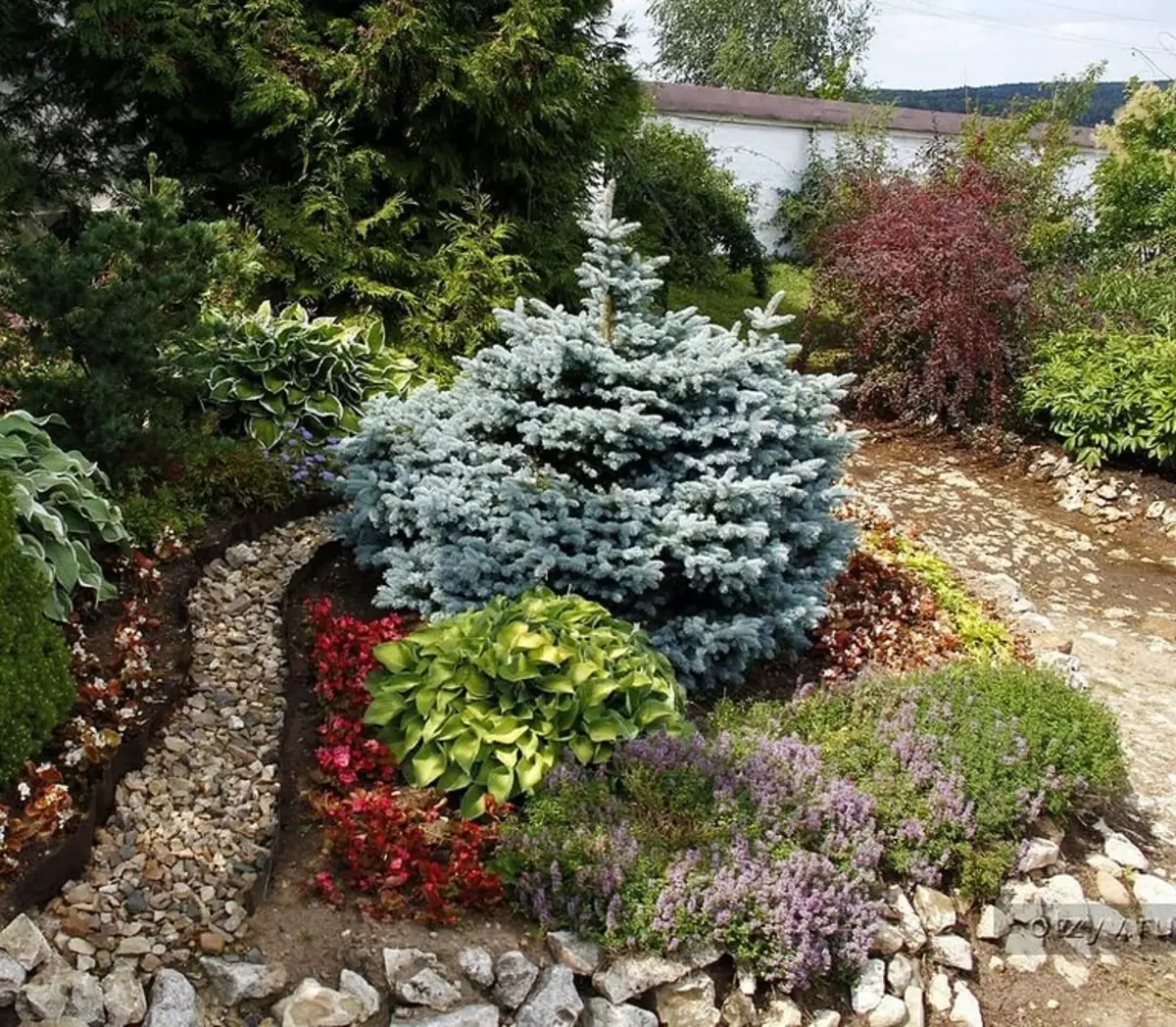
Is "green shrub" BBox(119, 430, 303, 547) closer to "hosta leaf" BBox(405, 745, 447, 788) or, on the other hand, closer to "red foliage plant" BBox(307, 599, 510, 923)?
"red foliage plant" BBox(307, 599, 510, 923)

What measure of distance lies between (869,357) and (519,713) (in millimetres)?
6557

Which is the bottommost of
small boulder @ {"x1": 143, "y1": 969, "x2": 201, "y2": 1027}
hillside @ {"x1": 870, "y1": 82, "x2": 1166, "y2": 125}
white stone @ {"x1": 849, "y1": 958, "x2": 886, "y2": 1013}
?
white stone @ {"x1": 849, "y1": 958, "x2": 886, "y2": 1013}

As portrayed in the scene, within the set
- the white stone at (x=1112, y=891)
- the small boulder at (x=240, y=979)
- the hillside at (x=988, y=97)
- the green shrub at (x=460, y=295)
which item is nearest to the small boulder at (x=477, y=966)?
the small boulder at (x=240, y=979)

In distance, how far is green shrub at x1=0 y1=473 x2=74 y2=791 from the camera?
2.52 m

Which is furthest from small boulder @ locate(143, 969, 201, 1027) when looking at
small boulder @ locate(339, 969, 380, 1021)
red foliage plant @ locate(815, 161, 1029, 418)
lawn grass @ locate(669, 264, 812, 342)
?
lawn grass @ locate(669, 264, 812, 342)

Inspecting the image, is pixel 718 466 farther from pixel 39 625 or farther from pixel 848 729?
pixel 39 625

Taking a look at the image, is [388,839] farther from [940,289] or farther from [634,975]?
[940,289]

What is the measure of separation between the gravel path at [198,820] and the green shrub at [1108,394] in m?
6.00

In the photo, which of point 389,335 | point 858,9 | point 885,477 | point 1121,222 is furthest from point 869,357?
point 858,9

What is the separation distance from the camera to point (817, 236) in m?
9.91

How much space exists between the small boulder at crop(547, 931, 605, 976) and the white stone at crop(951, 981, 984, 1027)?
0.97 meters

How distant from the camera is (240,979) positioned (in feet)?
7.82

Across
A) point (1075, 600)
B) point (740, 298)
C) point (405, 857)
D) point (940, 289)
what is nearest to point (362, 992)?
point (405, 857)

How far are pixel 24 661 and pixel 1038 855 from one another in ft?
9.44
